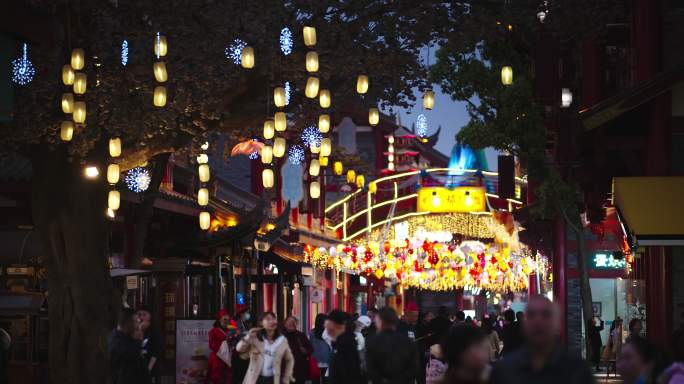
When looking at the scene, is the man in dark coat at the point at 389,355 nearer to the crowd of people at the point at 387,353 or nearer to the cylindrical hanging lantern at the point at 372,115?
the crowd of people at the point at 387,353

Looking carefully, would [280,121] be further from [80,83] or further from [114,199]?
[114,199]

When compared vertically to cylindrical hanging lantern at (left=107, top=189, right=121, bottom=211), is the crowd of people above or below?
below

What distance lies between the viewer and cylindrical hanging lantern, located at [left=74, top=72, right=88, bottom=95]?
21.0 meters

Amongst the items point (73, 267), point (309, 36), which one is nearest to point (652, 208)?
point (309, 36)

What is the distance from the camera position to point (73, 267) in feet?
74.7

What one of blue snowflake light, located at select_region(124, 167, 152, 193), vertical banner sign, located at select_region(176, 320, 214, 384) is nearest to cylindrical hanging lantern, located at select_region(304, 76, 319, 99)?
vertical banner sign, located at select_region(176, 320, 214, 384)

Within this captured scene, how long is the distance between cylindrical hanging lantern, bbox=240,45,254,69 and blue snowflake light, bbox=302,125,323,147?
380 centimetres

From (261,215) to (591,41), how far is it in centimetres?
1381

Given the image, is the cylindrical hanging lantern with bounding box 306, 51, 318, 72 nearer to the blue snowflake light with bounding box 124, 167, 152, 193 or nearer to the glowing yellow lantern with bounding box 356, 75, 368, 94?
the glowing yellow lantern with bounding box 356, 75, 368, 94

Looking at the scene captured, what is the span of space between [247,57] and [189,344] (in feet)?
19.7

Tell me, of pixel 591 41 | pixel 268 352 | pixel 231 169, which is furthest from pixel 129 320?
pixel 231 169

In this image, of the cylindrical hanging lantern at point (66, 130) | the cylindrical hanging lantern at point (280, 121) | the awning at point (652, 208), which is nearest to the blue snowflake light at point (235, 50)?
the cylindrical hanging lantern at point (280, 121)

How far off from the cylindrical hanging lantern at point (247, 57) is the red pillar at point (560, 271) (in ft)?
65.3

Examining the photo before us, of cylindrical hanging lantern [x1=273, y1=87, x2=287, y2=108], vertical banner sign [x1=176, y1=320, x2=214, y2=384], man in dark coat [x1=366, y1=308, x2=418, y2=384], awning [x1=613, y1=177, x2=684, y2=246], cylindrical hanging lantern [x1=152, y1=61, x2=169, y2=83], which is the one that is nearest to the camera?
man in dark coat [x1=366, y1=308, x2=418, y2=384]
